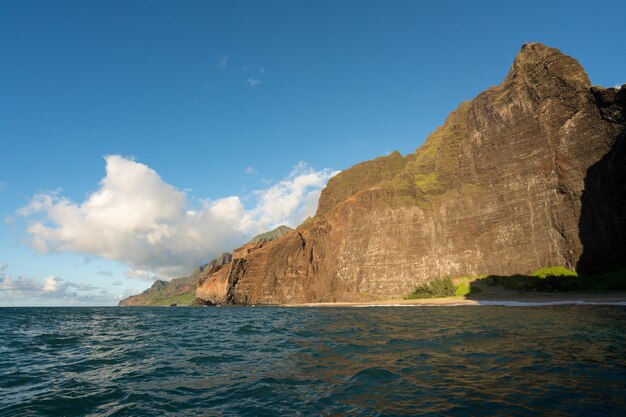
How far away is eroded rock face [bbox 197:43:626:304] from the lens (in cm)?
5716

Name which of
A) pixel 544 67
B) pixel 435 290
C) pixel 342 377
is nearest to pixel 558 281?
pixel 435 290

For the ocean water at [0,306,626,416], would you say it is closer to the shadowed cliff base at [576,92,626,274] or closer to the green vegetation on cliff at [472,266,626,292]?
the green vegetation on cliff at [472,266,626,292]

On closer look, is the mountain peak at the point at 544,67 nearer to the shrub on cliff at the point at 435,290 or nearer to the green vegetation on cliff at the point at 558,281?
the green vegetation on cliff at the point at 558,281

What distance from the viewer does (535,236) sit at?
64.0 m

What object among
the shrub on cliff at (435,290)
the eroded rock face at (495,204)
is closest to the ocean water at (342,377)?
the eroded rock face at (495,204)

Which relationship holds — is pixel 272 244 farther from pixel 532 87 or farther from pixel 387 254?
pixel 532 87

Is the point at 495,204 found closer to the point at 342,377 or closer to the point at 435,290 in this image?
the point at 435,290

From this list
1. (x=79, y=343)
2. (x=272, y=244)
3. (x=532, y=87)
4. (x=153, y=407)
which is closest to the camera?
(x=153, y=407)

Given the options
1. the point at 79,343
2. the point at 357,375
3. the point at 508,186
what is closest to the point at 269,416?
the point at 357,375

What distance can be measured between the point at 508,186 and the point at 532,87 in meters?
20.3

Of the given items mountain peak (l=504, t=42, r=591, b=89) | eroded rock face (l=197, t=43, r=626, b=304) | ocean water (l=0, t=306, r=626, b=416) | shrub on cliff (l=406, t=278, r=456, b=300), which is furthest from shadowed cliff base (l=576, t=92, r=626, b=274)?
ocean water (l=0, t=306, r=626, b=416)

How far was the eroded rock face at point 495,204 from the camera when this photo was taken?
57.2 m

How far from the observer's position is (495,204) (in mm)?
72062

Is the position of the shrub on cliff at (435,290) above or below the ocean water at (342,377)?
above
